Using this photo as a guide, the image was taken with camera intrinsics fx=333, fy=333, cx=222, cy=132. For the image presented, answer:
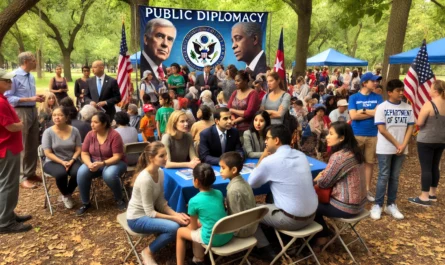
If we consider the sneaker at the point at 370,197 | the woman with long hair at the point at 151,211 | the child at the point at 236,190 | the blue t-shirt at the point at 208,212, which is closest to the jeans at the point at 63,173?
the woman with long hair at the point at 151,211

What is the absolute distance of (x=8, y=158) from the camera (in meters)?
3.83

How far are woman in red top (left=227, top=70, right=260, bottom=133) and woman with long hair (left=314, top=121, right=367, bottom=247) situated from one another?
1.76 meters

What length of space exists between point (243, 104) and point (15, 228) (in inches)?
136

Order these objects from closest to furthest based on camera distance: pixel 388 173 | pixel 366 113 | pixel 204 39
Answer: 1. pixel 388 173
2. pixel 366 113
3. pixel 204 39

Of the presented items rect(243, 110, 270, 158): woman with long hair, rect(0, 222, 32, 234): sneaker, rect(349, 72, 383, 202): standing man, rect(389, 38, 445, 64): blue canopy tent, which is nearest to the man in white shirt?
rect(349, 72, 383, 202): standing man

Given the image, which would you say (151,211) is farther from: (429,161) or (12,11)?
(12,11)

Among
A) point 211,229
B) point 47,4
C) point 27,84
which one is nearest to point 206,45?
point 27,84

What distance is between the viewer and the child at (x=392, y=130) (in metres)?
4.40

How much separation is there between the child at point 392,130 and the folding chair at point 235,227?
8.13 ft

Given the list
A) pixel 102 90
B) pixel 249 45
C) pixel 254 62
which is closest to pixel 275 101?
pixel 102 90

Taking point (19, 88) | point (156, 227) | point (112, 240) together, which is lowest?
point (112, 240)

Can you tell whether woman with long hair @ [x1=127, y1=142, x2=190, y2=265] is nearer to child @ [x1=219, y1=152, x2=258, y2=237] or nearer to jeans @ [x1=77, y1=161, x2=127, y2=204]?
child @ [x1=219, y1=152, x2=258, y2=237]

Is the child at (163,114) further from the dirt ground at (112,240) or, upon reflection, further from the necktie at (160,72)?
the necktie at (160,72)

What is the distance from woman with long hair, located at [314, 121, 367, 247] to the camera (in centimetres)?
332
